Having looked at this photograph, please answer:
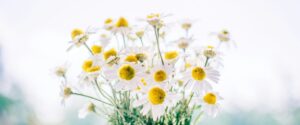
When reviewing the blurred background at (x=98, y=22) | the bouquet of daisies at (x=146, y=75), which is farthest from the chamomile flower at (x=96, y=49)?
the blurred background at (x=98, y=22)

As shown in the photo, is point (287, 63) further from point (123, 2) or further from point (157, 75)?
point (157, 75)

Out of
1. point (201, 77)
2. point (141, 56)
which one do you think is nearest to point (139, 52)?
point (141, 56)

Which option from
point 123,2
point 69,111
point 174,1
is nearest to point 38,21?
point 123,2

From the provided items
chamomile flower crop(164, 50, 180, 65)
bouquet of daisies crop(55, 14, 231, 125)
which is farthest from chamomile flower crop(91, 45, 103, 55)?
chamomile flower crop(164, 50, 180, 65)

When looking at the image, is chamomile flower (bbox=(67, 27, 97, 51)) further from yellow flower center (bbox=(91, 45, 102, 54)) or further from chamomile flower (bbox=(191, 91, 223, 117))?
chamomile flower (bbox=(191, 91, 223, 117))

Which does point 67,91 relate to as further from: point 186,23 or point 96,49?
point 186,23
